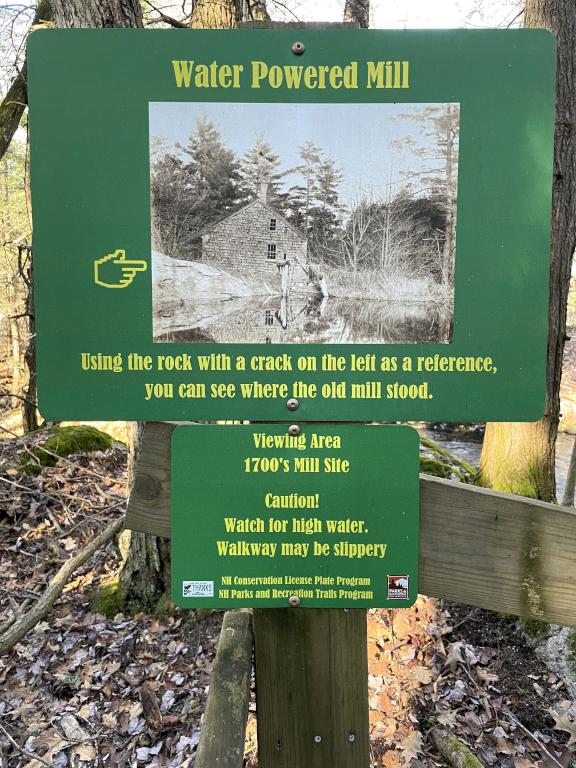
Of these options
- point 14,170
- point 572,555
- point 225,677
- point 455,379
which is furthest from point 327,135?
point 14,170

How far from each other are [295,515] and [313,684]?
0.53 meters

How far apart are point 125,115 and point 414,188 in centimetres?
80

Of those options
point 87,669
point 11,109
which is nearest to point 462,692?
point 87,669

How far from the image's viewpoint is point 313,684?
5.11 ft

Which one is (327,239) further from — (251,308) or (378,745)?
(378,745)

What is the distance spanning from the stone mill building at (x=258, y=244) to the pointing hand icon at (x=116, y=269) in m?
0.19

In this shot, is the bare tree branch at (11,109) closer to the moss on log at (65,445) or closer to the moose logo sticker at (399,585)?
the moss on log at (65,445)

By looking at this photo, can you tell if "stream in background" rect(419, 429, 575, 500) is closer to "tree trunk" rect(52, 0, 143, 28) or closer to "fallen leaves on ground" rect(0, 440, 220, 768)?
"fallen leaves on ground" rect(0, 440, 220, 768)

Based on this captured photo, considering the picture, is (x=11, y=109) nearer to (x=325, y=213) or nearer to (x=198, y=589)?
(x=325, y=213)

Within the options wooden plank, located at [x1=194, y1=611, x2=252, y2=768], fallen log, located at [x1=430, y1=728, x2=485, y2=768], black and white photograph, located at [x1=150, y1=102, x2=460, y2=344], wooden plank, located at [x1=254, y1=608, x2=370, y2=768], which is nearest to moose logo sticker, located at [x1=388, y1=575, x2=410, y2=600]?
wooden plank, located at [x1=254, y1=608, x2=370, y2=768]

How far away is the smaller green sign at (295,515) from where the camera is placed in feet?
4.80

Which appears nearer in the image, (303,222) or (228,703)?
(303,222)

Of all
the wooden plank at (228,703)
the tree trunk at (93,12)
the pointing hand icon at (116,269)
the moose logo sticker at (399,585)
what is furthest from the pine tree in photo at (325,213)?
the tree trunk at (93,12)

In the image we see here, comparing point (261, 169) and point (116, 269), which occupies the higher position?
point (261, 169)
